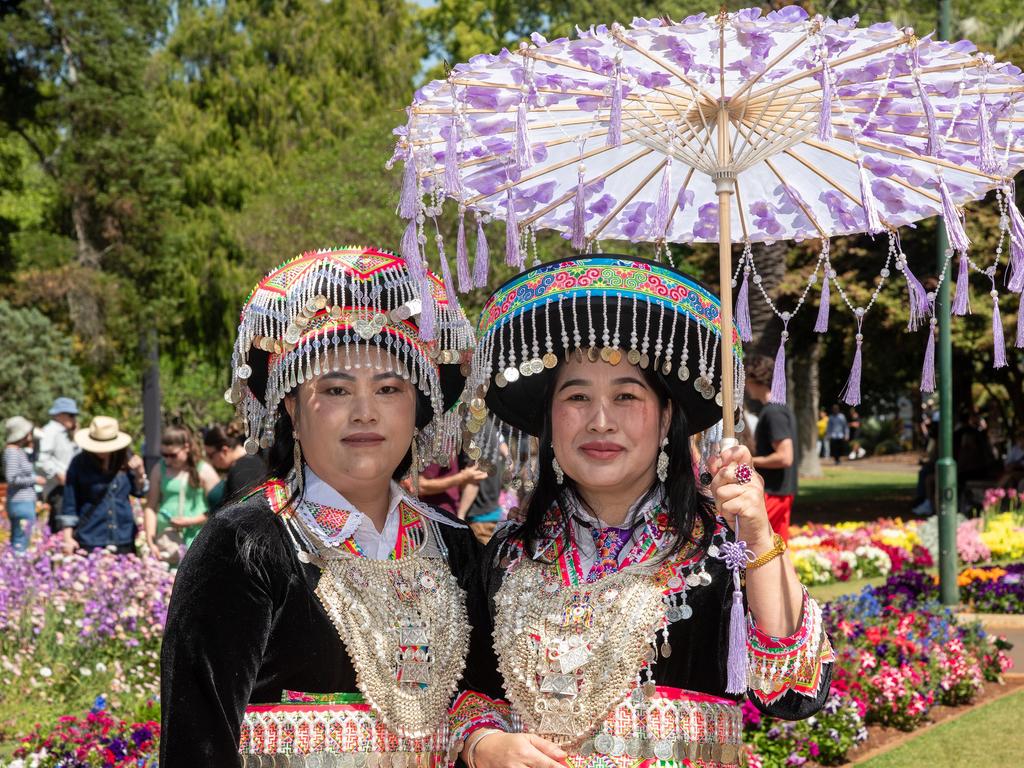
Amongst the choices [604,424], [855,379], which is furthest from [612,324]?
[855,379]

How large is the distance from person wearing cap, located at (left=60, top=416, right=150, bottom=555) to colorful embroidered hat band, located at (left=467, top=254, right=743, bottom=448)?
6812 millimetres

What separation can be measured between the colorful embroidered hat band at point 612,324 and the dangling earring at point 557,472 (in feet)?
0.79

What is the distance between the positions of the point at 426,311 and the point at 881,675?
492cm

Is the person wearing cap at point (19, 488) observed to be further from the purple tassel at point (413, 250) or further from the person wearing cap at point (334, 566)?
the purple tassel at point (413, 250)

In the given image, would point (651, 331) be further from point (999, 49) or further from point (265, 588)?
point (999, 49)

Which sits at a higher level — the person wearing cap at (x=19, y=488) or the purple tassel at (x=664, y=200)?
the purple tassel at (x=664, y=200)

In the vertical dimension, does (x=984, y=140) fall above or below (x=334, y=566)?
above

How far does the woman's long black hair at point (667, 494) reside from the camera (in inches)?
121

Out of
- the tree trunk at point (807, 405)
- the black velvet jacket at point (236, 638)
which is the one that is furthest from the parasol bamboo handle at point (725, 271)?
the tree trunk at point (807, 405)

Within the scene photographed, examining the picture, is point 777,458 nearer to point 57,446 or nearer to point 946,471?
point 946,471

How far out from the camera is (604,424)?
3.00 m

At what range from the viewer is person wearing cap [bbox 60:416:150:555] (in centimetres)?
923

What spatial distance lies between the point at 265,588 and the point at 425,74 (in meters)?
30.7

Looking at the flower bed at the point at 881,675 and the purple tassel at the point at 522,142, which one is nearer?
the purple tassel at the point at 522,142
